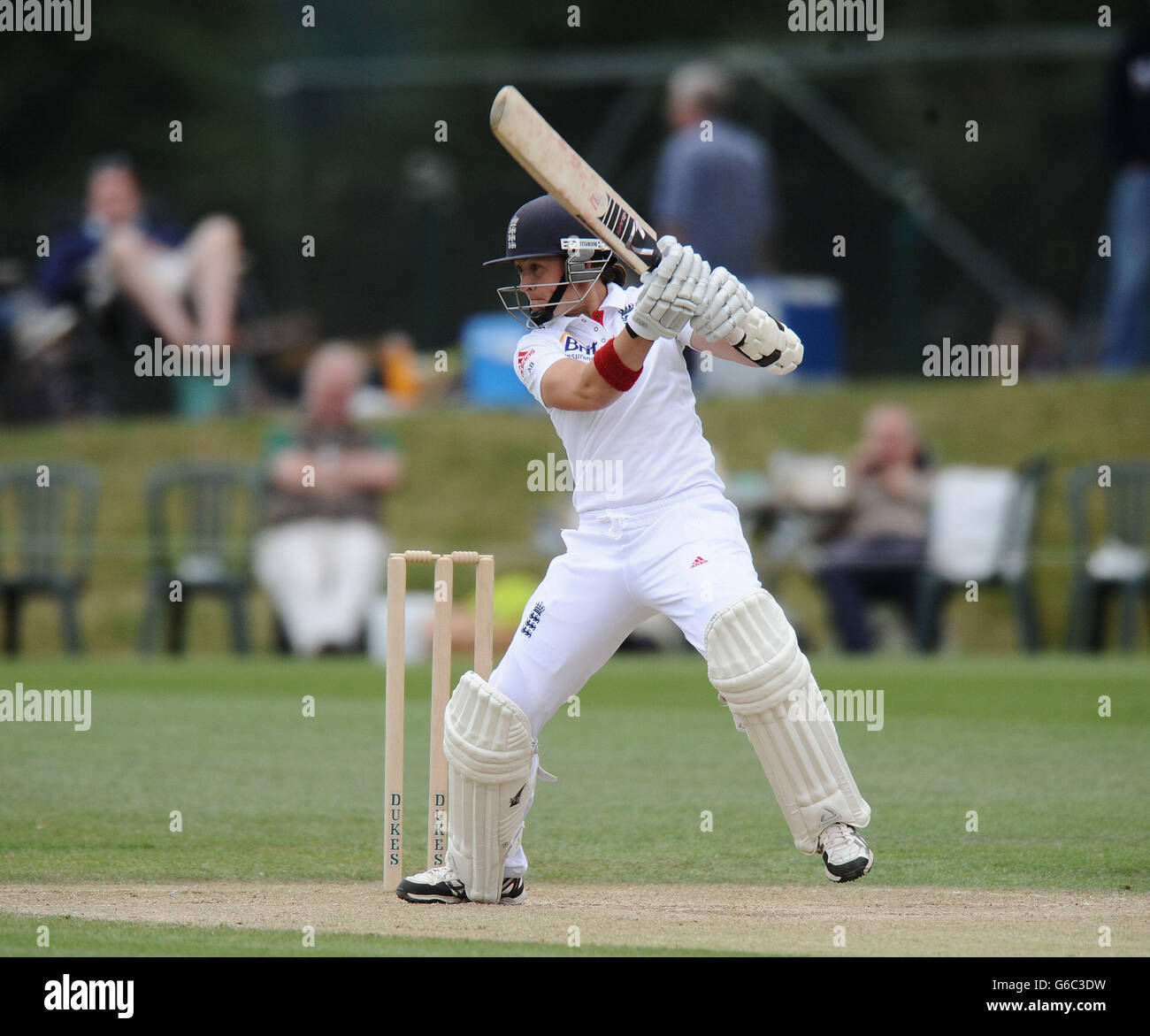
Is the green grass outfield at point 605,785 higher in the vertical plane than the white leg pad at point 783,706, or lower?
lower

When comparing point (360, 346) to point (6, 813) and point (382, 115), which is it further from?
point (6, 813)

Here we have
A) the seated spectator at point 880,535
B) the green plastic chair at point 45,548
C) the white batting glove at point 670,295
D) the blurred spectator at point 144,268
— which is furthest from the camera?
the blurred spectator at point 144,268

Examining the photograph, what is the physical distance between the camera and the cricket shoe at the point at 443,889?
570 cm

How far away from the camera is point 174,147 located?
27109 millimetres

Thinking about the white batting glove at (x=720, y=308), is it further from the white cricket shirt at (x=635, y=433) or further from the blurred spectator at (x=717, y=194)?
the blurred spectator at (x=717, y=194)

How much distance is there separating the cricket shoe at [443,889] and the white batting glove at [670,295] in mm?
1664

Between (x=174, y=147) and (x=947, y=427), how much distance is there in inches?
597

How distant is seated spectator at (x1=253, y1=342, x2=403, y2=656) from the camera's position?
12.7 metres
